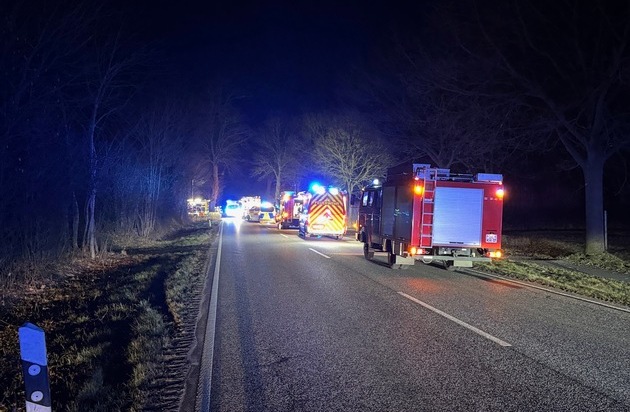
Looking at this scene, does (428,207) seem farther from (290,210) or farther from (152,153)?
(290,210)

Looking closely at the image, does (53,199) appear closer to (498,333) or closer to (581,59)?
(498,333)

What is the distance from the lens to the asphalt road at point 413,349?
17.2ft

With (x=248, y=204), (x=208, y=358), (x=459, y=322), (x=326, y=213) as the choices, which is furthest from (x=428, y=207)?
(x=248, y=204)

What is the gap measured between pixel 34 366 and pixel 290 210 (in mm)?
35371

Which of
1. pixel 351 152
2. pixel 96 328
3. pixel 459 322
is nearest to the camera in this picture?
pixel 96 328

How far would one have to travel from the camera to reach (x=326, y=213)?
1141 inches

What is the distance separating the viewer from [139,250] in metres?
22.2

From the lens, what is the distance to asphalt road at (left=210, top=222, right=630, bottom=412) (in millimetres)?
5230

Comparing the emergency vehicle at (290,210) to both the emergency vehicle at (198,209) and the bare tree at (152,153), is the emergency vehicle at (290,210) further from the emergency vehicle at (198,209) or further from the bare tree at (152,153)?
the emergency vehicle at (198,209)

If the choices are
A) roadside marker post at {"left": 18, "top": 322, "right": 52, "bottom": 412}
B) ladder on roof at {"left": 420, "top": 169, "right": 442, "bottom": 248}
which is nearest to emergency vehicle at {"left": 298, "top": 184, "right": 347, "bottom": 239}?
ladder on roof at {"left": 420, "top": 169, "right": 442, "bottom": 248}

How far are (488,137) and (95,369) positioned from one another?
2208cm

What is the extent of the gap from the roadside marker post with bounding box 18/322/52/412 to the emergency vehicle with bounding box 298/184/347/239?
81.6ft

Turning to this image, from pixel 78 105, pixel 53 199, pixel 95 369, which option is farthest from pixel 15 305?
pixel 78 105

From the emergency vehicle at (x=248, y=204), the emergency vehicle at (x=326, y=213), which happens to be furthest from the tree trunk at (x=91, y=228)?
the emergency vehicle at (x=248, y=204)
